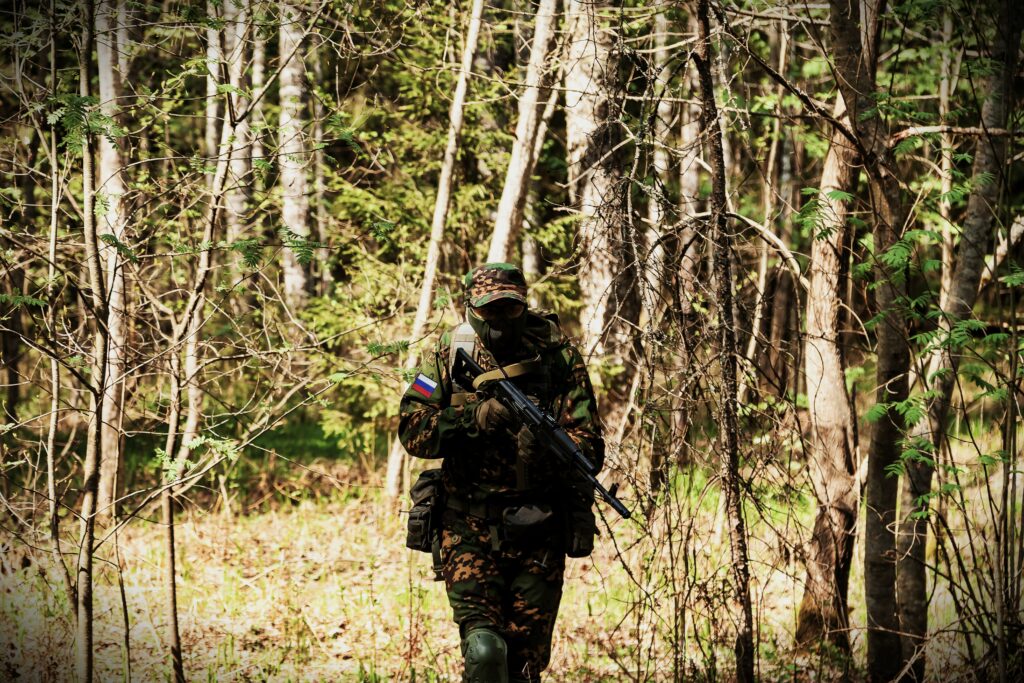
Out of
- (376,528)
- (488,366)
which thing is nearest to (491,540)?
(488,366)

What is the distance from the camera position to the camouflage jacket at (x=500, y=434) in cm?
395

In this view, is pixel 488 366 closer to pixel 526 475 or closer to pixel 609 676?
pixel 526 475

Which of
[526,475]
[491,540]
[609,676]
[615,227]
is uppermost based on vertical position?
[615,227]

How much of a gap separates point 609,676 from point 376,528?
376 cm

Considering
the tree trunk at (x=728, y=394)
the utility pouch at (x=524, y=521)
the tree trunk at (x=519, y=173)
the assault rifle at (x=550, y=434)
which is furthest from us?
the tree trunk at (x=519, y=173)

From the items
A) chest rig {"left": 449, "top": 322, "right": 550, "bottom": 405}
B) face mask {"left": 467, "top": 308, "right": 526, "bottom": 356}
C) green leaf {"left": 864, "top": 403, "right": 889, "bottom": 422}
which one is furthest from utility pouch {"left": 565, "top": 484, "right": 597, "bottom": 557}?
green leaf {"left": 864, "top": 403, "right": 889, "bottom": 422}

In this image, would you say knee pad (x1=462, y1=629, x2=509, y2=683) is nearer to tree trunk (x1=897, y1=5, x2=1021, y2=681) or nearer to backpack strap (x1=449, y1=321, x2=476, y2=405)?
backpack strap (x1=449, y1=321, x2=476, y2=405)

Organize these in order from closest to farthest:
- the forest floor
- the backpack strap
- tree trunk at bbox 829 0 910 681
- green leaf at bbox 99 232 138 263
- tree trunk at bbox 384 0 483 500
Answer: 1. green leaf at bbox 99 232 138 263
2. the backpack strap
3. tree trunk at bbox 829 0 910 681
4. the forest floor
5. tree trunk at bbox 384 0 483 500

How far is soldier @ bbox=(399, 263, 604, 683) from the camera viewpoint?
390cm

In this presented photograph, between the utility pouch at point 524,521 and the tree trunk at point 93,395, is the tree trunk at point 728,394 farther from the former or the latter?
the tree trunk at point 93,395

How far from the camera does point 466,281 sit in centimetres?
402

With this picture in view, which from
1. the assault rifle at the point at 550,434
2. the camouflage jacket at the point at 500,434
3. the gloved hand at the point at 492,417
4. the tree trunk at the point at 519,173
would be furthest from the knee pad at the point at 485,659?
the tree trunk at the point at 519,173

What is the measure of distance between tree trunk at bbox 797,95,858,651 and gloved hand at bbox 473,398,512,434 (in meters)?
2.56

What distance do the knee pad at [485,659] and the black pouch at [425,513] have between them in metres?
0.50
